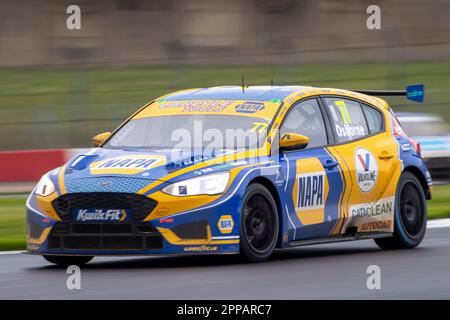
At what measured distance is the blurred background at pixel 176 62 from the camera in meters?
21.9

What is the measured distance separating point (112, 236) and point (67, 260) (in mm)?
835

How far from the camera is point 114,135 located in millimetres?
11789

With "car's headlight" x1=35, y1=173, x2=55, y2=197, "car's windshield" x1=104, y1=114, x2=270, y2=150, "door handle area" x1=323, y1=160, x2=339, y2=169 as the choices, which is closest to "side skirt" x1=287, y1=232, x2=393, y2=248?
"door handle area" x1=323, y1=160, x2=339, y2=169

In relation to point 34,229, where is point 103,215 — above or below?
above

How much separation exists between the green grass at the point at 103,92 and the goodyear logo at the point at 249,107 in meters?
9.56

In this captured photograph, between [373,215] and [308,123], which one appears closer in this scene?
[308,123]

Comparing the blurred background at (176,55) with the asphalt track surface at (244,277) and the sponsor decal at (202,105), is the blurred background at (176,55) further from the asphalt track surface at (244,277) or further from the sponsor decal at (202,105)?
the asphalt track surface at (244,277)

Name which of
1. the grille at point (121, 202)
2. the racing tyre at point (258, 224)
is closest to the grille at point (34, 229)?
the grille at point (121, 202)

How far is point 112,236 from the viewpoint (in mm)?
10297

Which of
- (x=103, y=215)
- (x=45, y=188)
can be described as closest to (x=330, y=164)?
(x=103, y=215)

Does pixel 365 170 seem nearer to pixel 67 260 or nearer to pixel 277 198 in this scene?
pixel 277 198

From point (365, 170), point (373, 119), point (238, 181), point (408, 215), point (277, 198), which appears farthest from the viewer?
point (373, 119)

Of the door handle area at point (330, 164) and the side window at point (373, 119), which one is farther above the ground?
the side window at point (373, 119)
